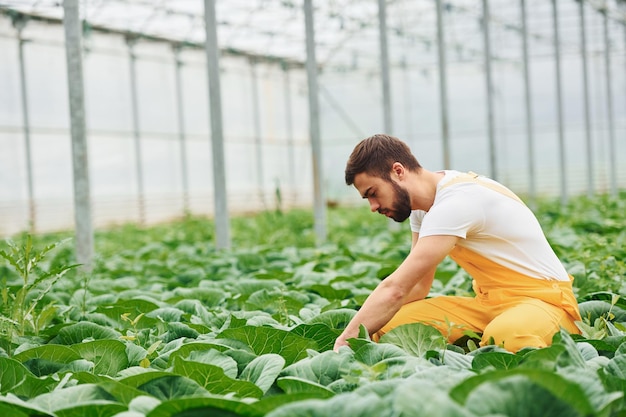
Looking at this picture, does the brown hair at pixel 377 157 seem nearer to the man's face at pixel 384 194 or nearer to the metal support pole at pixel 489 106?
the man's face at pixel 384 194

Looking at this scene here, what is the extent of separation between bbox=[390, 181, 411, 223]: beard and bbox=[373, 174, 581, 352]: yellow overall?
237 mm

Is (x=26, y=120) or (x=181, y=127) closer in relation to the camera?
(x=26, y=120)

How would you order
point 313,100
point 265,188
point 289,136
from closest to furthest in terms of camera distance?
point 313,100
point 265,188
point 289,136

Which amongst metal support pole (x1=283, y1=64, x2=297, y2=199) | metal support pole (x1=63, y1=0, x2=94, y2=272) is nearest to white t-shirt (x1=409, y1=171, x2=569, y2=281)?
metal support pole (x1=63, y1=0, x2=94, y2=272)

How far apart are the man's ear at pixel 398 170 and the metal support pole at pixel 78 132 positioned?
14.9 ft

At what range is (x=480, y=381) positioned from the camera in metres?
2.24

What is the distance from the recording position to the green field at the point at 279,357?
2107 mm

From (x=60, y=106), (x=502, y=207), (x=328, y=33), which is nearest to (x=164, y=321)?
(x=502, y=207)

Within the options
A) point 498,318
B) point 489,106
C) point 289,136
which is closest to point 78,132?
point 498,318

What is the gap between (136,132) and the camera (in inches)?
870

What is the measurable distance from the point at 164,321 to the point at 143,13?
1891 cm

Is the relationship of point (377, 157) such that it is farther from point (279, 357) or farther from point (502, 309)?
point (279, 357)

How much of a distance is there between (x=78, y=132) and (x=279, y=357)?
203 inches

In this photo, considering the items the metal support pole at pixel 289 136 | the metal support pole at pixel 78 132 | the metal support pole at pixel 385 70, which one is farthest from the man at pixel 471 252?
the metal support pole at pixel 289 136
